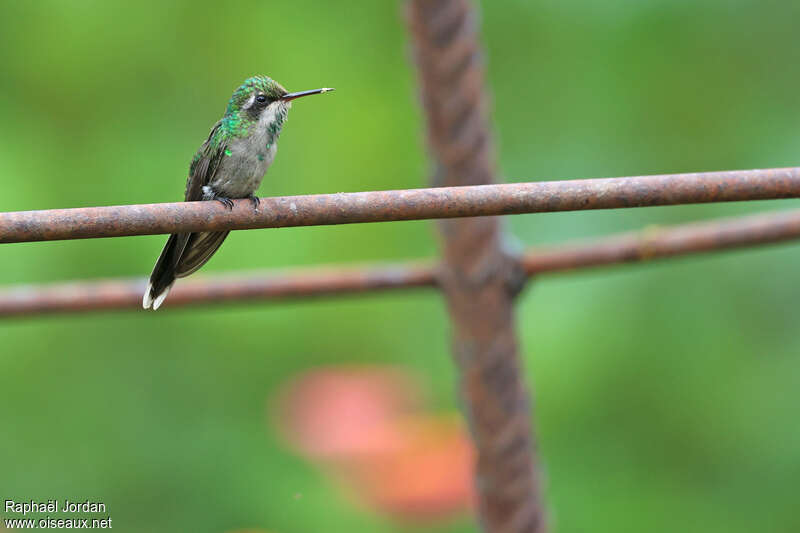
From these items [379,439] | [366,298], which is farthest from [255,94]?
[379,439]

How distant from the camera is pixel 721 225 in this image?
135 cm

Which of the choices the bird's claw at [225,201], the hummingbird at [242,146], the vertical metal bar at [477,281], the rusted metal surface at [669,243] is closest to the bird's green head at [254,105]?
the hummingbird at [242,146]

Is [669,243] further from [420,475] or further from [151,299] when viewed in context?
[151,299]

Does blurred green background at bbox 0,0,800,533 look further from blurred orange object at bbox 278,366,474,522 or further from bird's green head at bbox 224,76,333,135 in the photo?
bird's green head at bbox 224,76,333,135

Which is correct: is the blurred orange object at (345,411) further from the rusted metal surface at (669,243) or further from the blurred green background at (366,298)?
the rusted metal surface at (669,243)

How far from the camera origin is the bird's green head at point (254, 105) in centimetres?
143

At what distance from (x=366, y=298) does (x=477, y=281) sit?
18.8 inches

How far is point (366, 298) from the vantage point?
1.88 meters

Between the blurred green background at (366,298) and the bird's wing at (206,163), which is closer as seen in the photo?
the bird's wing at (206,163)

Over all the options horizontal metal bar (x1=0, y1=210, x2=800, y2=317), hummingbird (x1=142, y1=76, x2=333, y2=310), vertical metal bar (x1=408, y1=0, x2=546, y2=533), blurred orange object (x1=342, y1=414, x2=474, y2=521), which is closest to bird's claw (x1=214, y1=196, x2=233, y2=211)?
hummingbird (x1=142, y1=76, x2=333, y2=310)

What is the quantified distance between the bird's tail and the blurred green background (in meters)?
0.53

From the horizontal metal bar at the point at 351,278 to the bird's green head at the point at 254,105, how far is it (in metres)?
0.22

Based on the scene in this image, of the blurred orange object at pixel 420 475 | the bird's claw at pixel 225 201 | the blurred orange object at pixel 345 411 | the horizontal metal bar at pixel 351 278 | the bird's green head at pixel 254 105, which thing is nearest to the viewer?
the bird's claw at pixel 225 201

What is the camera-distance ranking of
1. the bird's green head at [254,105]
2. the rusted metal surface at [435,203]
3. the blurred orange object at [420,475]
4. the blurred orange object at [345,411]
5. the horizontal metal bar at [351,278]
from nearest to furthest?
the rusted metal surface at [435,203] < the horizontal metal bar at [351,278] < the bird's green head at [254,105] < the blurred orange object at [420,475] < the blurred orange object at [345,411]
